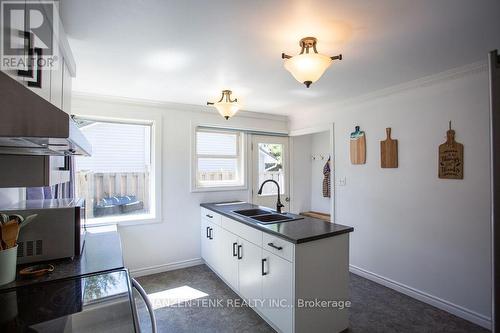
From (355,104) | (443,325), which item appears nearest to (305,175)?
(355,104)

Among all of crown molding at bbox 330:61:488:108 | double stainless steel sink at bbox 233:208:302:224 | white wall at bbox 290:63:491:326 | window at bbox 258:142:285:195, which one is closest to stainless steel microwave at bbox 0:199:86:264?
double stainless steel sink at bbox 233:208:302:224

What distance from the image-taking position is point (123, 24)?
1.60 meters

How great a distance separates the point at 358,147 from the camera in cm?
326

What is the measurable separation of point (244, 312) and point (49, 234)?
5.88 ft

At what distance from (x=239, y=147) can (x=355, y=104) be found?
1.84 meters

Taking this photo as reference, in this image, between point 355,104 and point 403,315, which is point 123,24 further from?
point 403,315

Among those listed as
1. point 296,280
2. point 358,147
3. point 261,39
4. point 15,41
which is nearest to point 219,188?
point 358,147

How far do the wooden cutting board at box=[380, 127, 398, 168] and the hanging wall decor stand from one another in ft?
1.47

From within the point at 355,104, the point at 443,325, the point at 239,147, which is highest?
the point at 355,104

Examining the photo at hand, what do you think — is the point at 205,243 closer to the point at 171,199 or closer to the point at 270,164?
the point at 171,199

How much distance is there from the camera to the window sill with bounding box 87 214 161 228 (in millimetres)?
3092

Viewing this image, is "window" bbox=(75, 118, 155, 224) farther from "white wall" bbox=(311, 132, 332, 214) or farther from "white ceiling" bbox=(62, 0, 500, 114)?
"white wall" bbox=(311, 132, 332, 214)

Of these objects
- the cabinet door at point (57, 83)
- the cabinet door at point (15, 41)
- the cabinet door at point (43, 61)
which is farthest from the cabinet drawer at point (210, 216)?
the cabinet door at point (15, 41)

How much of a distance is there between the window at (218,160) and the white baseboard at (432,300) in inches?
87.3
